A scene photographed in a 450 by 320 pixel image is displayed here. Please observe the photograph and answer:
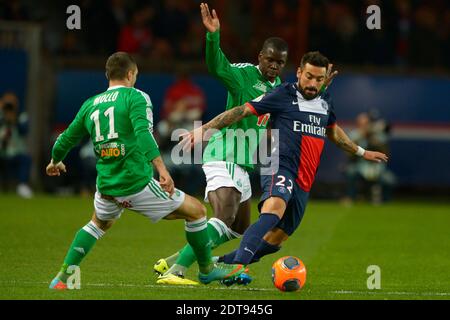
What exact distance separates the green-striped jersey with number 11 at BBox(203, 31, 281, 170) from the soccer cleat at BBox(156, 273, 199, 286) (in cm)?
→ 136

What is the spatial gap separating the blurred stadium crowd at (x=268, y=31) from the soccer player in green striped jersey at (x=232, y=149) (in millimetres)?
12639

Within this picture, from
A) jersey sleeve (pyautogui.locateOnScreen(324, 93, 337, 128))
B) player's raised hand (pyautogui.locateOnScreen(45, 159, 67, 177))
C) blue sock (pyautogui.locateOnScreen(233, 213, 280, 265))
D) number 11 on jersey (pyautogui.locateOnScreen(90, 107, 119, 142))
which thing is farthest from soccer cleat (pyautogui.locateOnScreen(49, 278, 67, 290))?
jersey sleeve (pyautogui.locateOnScreen(324, 93, 337, 128))

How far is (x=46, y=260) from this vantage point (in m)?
11.9

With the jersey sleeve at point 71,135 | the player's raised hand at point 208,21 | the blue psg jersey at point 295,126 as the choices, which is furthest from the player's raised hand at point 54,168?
Answer: the player's raised hand at point 208,21

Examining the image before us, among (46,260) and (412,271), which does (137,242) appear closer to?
(46,260)

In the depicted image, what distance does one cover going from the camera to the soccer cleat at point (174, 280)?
32.6ft

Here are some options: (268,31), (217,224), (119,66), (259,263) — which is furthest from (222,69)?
(268,31)

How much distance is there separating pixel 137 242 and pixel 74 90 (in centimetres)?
1012

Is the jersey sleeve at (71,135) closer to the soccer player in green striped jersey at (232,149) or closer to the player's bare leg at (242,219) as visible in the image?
the soccer player in green striped jersey at (232,149)

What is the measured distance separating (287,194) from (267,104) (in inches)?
33.9

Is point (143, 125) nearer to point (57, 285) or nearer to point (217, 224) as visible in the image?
point (57, 285)

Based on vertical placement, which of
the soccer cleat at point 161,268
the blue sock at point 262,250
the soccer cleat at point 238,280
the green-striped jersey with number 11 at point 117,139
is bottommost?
the soccer cleat at point 161,268
